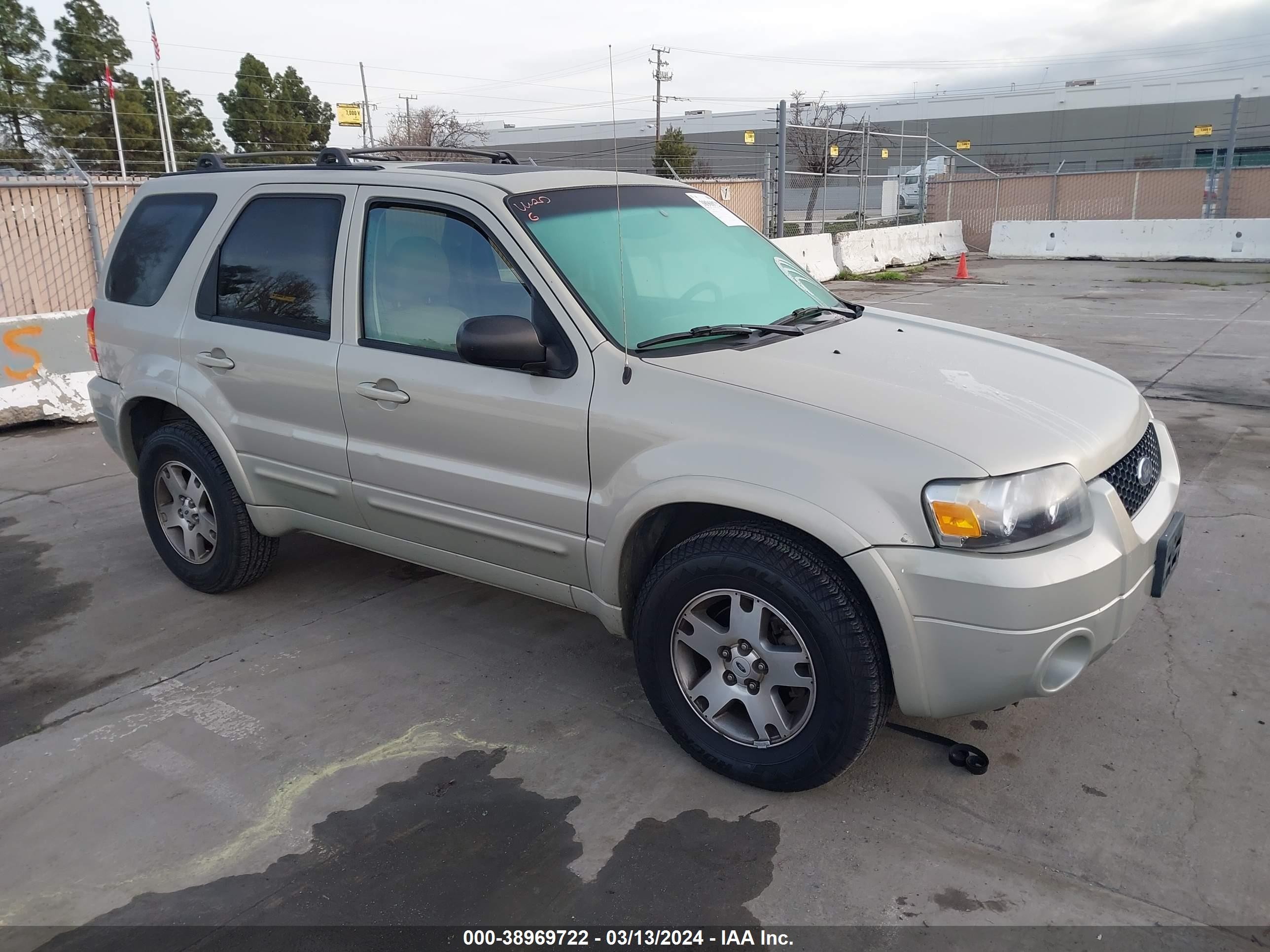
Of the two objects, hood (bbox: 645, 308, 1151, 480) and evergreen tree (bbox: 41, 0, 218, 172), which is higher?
evergreen tree (bbox: 41, 0, 218, 172)

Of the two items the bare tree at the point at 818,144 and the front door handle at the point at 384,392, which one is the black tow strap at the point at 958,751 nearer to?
the front door handle at the point at 384,392

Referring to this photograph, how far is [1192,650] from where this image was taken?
3936 millimetres

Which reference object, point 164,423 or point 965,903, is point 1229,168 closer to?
point 164,423

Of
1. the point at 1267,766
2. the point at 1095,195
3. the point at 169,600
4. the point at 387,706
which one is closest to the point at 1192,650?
the point at 1267,766

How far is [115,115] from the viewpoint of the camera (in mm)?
35625

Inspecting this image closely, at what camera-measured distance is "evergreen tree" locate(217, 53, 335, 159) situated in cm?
4209

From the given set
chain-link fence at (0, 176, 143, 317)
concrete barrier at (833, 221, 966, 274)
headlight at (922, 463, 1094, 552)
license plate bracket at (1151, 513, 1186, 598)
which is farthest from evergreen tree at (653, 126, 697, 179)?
headlight at (922, 463, 1094, 552)

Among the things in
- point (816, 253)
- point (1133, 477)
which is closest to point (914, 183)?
point (816, 253)

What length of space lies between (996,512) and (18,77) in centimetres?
4201

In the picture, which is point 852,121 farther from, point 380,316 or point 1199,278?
point 380,316

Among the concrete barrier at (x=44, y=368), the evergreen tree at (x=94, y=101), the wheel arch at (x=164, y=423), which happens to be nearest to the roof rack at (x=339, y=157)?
the wheel arch at (x=164, y=423)

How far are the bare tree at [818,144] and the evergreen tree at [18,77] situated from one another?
26612 millimetres

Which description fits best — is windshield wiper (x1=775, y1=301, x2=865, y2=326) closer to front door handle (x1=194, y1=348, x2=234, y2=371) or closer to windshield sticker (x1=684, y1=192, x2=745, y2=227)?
windshield sticker (x1=684, y1=192, x2=745, y2=227)

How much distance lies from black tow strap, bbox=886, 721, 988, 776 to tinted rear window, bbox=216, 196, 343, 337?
2695mm
